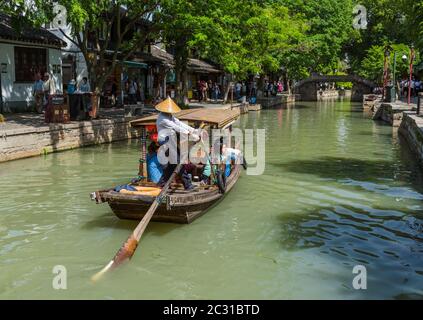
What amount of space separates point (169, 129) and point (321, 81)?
168 ft

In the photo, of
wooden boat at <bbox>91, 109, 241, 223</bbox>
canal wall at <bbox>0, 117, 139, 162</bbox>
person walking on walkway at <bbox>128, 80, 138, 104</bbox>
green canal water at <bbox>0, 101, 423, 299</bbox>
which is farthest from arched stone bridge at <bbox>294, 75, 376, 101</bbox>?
wooden boat at <bbox>91, 109, 241, 223</bbox>

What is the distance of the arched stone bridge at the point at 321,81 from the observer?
56.4 meters

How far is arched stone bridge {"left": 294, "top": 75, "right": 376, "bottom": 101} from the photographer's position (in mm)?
56438

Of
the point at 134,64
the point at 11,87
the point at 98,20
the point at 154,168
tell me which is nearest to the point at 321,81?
the point at 134,64

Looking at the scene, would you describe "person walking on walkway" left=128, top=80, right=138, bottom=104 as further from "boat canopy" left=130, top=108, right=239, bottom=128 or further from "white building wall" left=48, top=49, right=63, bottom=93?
"boat canopy" left=130, top=108, right=239, bottom=128

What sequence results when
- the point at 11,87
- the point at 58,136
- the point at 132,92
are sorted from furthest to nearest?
the point at 132,92
the point at 11,87
the point at 58,136

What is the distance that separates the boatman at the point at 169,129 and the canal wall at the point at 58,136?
727 centimetres

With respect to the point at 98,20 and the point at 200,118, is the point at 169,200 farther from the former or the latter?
the point at 98,20

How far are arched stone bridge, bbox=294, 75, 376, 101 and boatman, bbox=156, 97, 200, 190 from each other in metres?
49.5

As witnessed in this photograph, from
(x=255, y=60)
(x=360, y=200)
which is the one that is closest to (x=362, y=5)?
(x=255, y=60)

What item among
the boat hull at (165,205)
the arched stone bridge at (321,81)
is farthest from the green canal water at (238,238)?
the arched stone bridge at (321,81)

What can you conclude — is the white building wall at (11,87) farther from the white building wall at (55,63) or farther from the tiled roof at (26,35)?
the white building wall at (55,63)

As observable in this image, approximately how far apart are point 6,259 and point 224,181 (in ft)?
13.6

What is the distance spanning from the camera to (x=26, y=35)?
21.8 metres
